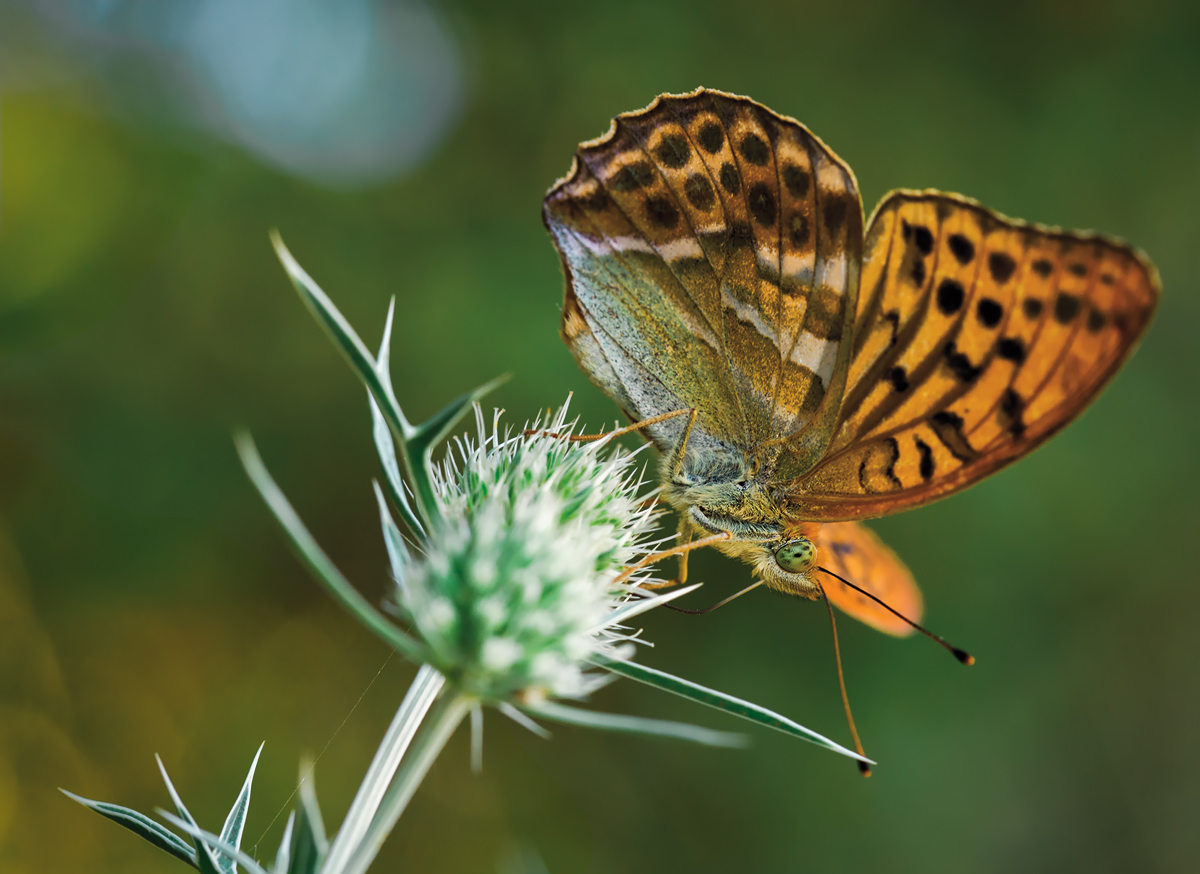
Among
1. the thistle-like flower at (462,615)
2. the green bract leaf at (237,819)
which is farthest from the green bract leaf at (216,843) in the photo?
the green bract leaf at (237,819)

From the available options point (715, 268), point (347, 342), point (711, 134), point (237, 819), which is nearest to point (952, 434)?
point (715, 268)

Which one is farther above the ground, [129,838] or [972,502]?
[972,502]

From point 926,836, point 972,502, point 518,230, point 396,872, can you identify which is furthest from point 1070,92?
point 396,872

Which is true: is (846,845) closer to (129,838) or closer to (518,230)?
(129,838)

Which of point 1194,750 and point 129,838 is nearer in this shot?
point 129,838

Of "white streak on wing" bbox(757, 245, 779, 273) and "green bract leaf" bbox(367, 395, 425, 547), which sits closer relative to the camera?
"green bract leaf" bbox(367, 395, 425, 547)

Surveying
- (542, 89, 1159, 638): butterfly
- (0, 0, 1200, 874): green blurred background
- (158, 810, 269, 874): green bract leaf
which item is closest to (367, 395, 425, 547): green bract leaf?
(158, 810, 269, 874): green bract leaf

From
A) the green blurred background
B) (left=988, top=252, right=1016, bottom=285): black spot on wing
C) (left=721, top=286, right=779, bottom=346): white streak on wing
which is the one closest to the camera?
(left=988, top=252, right=1016, bottom=285): black spot on wing

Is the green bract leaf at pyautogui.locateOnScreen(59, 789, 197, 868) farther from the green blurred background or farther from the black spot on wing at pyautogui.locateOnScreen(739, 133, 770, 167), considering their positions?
the green blurred background
